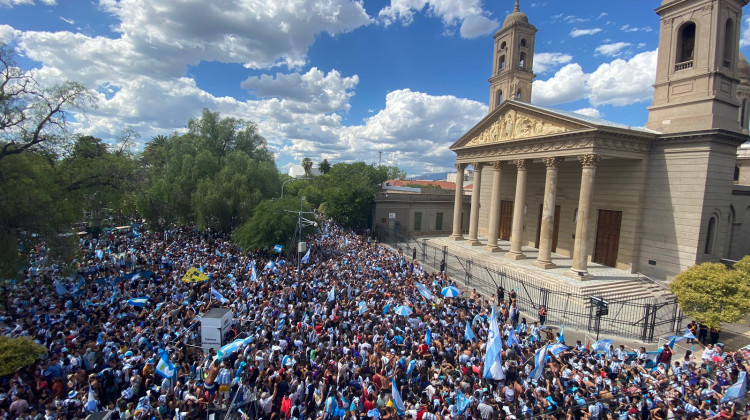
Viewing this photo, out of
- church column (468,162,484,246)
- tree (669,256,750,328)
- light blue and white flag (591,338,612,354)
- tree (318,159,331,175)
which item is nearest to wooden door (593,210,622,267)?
church column (468,162,484,246)

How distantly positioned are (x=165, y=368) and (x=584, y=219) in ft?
73.2

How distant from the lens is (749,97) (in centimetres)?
3419

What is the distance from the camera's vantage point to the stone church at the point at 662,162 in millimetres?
20344

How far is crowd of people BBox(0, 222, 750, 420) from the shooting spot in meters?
8.97

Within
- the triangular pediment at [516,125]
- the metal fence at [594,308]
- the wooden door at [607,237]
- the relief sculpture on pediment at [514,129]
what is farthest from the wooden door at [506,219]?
the metal fence at [594,308]

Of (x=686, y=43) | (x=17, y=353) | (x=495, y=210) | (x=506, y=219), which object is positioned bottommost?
(x=17, y=353)

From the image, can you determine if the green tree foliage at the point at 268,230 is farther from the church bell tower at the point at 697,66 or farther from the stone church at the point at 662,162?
the church bell tower at the point at 697,66

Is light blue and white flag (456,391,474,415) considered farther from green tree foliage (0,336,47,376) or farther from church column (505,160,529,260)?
church column (505,160,529,260)

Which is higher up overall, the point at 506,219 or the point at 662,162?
the point at 662,162

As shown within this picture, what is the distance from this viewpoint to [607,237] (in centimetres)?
2481

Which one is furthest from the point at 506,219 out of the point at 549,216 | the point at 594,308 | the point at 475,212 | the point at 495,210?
the point at 594,308

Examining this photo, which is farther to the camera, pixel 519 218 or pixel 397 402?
pixel 519 218

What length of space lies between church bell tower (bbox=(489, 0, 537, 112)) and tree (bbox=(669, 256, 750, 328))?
28005 mm

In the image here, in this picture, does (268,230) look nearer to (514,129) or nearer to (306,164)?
(514,129)
